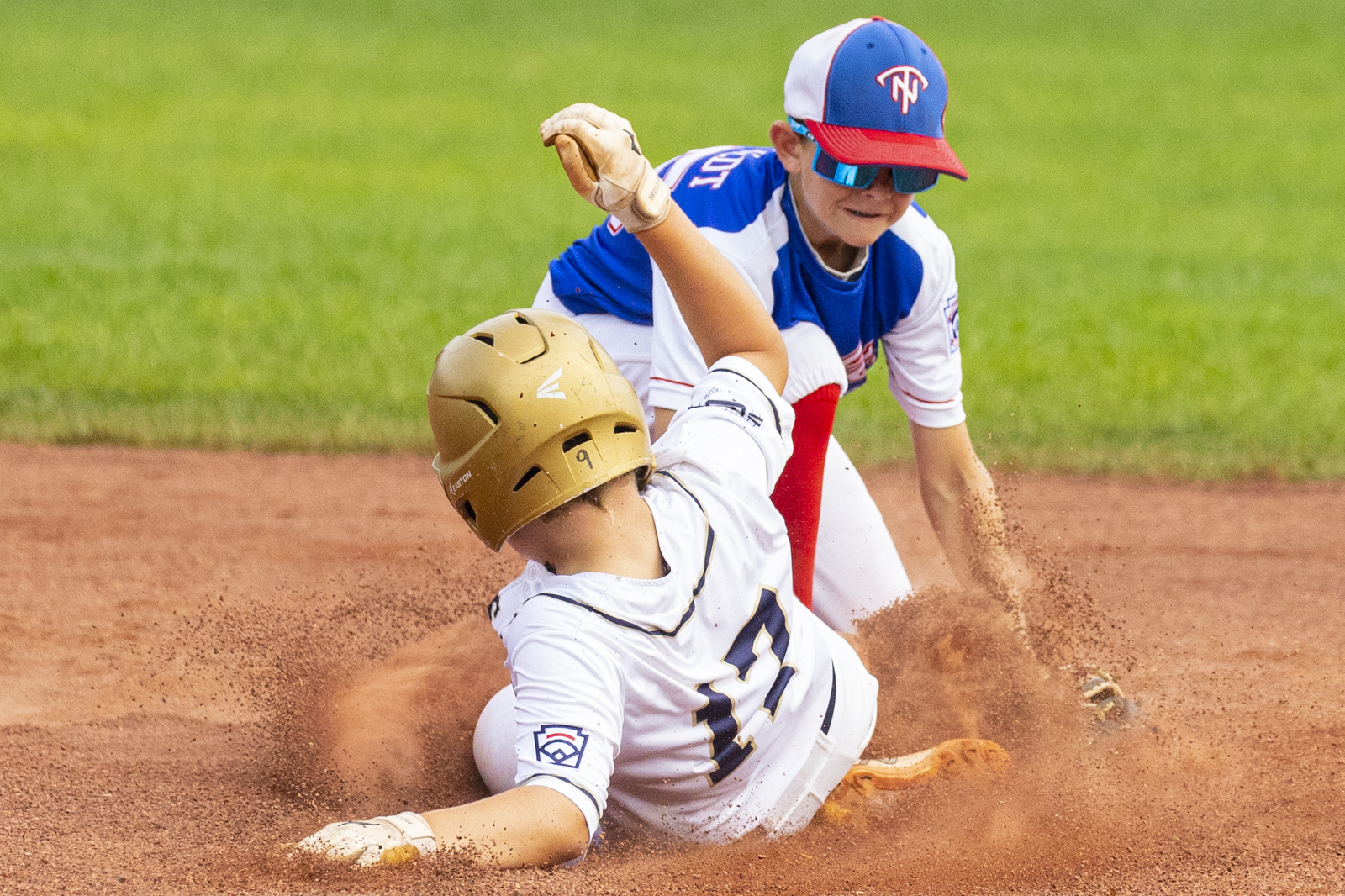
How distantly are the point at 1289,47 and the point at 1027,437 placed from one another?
19653 millimetres

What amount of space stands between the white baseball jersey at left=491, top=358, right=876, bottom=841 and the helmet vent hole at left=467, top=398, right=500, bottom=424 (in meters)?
0.33

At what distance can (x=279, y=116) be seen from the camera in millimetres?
17625

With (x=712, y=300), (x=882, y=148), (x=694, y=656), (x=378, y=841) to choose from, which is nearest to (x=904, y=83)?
(x=882, y=148)

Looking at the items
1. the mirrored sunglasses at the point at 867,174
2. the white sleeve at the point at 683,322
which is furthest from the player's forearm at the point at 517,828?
the mirrored sunglasses at the point at 867,174

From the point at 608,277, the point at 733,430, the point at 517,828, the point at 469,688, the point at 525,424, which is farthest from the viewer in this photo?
the point at 469,688

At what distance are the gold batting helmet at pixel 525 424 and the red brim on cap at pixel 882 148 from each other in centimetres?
102

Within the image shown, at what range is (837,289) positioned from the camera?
3986 millimetres

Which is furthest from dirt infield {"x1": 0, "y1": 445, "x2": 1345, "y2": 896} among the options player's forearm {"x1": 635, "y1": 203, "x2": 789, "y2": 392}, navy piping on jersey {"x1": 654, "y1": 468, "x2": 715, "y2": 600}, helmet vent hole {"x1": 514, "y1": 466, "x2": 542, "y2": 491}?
player's forearm {"x1": 635, "y1": 203, "x2": 789, "y2": 392}

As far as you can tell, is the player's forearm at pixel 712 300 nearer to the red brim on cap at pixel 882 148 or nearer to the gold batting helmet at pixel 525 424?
the gold batting helmet at pixel 525 424

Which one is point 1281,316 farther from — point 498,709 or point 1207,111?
point 1207,111

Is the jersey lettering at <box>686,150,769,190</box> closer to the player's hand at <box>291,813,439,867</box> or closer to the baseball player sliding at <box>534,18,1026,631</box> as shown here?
the baseball player sliding at <box>534,18,1026,631</box>

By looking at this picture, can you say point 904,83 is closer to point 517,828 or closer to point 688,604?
point 688,604

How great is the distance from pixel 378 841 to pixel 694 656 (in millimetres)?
713

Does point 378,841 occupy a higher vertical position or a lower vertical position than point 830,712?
higher
